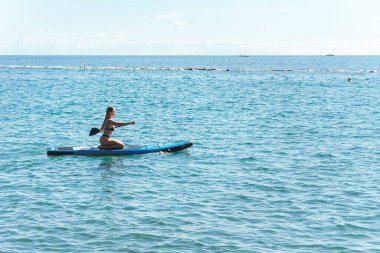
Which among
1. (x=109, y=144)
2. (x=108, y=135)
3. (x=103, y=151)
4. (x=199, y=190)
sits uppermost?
(x=108, y=135)

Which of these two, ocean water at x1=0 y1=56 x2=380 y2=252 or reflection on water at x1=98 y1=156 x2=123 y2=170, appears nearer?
ocean water at x1=0 y1=56 x2=380 y2=252

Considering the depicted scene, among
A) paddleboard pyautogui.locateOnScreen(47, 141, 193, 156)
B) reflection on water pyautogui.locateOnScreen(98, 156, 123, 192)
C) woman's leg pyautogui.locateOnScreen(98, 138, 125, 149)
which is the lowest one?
reflection on water pyautogui.locateOnScreen(98, 156, 123, 192)

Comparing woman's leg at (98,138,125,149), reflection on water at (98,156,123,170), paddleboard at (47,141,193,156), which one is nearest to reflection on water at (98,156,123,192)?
reflection on water at (98,156,123,170)

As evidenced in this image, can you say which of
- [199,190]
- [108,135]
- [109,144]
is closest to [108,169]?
[109,144]

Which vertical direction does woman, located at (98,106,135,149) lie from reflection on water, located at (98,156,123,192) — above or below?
above

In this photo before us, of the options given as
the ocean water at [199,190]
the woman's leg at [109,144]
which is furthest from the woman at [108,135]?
the ocean water at [199,190]

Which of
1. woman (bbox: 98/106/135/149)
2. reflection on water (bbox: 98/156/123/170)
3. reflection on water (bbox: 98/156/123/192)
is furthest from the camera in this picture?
woman (bbox: 98/106/135/149)

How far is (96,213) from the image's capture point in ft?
50.3

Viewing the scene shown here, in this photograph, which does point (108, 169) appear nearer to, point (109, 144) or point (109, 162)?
point (109, 162)

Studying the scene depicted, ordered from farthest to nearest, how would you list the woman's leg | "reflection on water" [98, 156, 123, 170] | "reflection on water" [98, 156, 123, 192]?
1. the woman's leg
2. "reflection on water" [98, 156, 123, 170]
3. "reflection on water" [98, 156, 123, 192]

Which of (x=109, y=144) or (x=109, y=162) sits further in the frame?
(x=109, y=144)

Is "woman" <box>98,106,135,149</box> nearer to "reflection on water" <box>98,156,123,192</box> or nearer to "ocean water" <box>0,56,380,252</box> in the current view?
"reflection on water" <box>98,156,123,192</box>

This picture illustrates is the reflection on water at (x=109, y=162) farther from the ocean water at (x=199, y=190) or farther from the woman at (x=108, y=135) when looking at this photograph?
the woman at (x=108, y=135)

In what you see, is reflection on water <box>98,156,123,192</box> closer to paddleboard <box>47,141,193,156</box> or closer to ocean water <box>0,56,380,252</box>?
ocean water <box>0,56,380,252</box>
